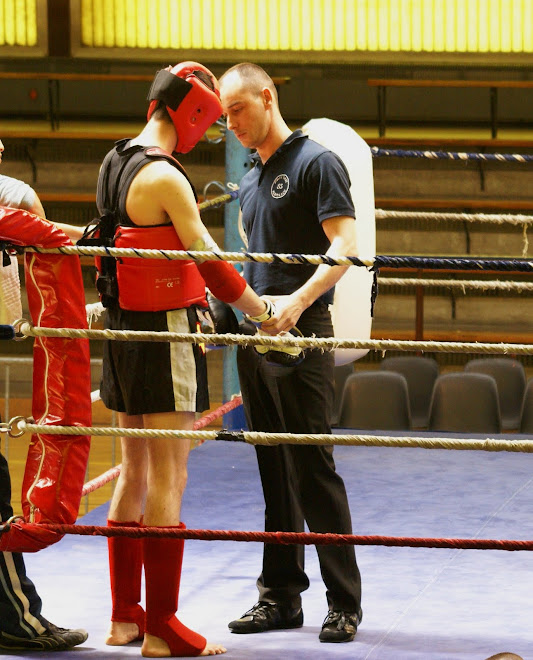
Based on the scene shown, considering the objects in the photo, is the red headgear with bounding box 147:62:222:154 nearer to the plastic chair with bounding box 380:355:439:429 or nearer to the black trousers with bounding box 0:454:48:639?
the black trousers with bounding box 0:454:48:639

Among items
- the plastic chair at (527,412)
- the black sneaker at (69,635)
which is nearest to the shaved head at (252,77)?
the black sneaker at (69,635)

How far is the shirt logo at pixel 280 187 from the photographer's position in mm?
2236

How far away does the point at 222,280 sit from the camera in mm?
1922

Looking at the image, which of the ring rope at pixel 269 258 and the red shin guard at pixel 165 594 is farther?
the red shin guard at pixel 165 594

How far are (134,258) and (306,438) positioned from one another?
19.8 inches

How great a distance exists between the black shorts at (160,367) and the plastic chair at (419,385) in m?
3.08

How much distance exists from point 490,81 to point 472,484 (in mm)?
4595

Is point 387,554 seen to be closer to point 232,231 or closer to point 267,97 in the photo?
point 267,97

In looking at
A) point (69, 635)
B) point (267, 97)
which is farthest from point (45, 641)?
point (267, 97)

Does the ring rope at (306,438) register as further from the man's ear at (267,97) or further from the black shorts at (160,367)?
the man's ear at (267,97)

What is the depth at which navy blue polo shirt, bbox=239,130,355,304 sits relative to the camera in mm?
2193

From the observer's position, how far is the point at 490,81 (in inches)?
291

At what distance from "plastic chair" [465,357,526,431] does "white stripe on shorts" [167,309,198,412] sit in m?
3.10

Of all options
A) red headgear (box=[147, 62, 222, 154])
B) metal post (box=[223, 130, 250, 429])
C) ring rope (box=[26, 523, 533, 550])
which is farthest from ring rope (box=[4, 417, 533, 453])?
metal post (box=[223, 130, 250, 429])
